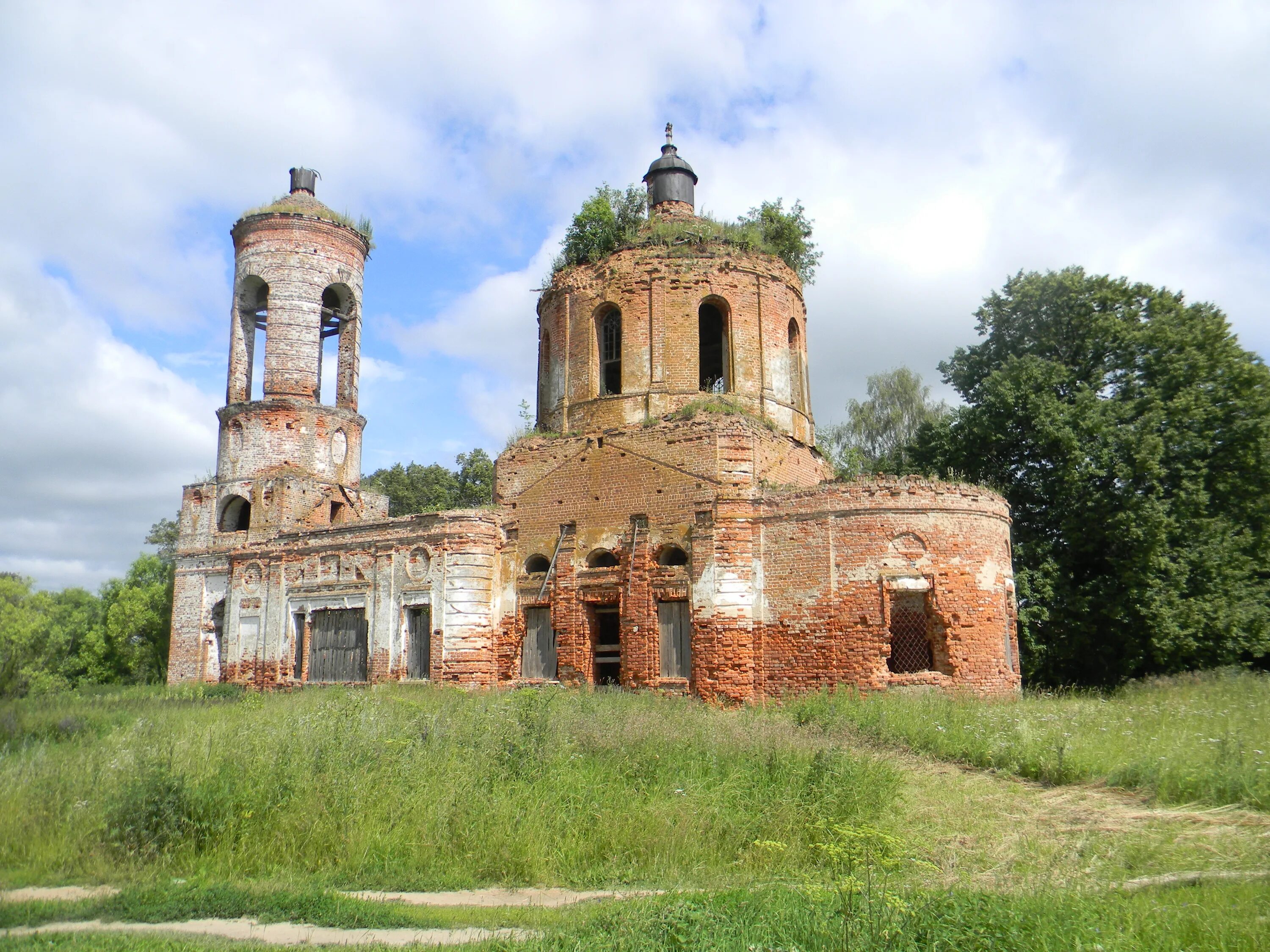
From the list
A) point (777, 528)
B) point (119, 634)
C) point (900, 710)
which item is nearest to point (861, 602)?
point (777, 528)

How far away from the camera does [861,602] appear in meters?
15.3

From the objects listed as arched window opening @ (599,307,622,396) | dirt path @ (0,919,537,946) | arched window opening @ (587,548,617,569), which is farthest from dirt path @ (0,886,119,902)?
arched window opening @ (599,307,622,396)

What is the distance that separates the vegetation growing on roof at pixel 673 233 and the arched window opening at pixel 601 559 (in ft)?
22.2

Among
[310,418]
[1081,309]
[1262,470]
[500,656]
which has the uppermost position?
[1081,309]

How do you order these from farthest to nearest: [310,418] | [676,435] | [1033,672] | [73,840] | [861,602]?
1. [310,418]
2. [1033,672]
3. [676,435]
4. [861,602]
5. [73,840]

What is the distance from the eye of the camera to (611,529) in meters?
17.4

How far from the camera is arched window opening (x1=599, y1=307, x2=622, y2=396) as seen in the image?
19.9 m

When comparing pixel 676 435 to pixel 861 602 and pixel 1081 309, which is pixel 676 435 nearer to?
pixel 861 602

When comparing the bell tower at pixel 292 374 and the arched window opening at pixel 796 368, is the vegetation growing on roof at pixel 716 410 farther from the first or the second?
the bell tower at pixel 292 374

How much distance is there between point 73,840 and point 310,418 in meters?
17.7

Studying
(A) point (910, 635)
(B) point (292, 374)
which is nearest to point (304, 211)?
(B) point (292, 374)

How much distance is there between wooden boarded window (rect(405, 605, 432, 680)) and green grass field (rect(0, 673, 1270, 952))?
7443 mm

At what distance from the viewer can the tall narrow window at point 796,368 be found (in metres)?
20.2

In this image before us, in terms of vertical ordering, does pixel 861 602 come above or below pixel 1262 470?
below
